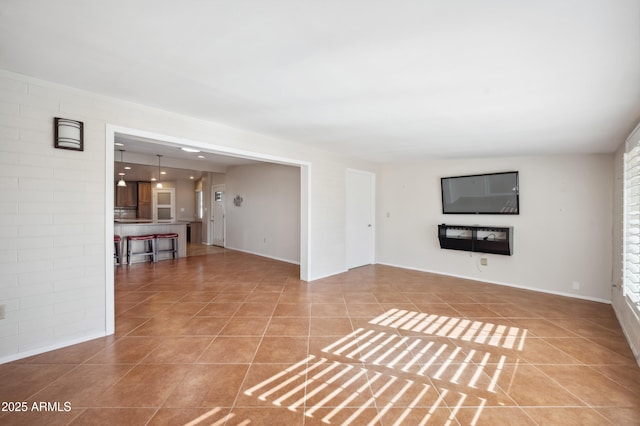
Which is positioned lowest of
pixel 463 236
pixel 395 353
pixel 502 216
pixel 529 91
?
pixel 395 353

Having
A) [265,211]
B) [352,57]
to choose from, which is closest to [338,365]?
[352,57]

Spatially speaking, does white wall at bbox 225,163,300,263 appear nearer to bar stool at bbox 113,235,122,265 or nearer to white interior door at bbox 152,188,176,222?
bar stool at bbox 113,235,122,265

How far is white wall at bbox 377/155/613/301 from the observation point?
159 inches

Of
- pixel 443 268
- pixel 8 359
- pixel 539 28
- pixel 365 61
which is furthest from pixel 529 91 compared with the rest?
pixel 8 359

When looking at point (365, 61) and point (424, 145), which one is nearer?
point (365, 61)

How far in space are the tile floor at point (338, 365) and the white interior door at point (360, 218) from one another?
6.37ft

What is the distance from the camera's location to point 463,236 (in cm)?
515

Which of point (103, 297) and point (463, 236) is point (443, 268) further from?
point (103, 297)

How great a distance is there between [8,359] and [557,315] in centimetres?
565

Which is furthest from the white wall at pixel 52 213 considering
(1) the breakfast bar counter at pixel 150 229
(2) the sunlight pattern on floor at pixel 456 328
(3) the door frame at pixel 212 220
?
(3) the door frame at pixel 212 220

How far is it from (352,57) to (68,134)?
8.31 ft

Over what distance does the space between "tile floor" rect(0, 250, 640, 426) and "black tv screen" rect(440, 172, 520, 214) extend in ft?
5.36

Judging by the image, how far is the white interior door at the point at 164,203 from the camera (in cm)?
1012

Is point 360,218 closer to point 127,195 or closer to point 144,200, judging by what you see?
point 144,200
